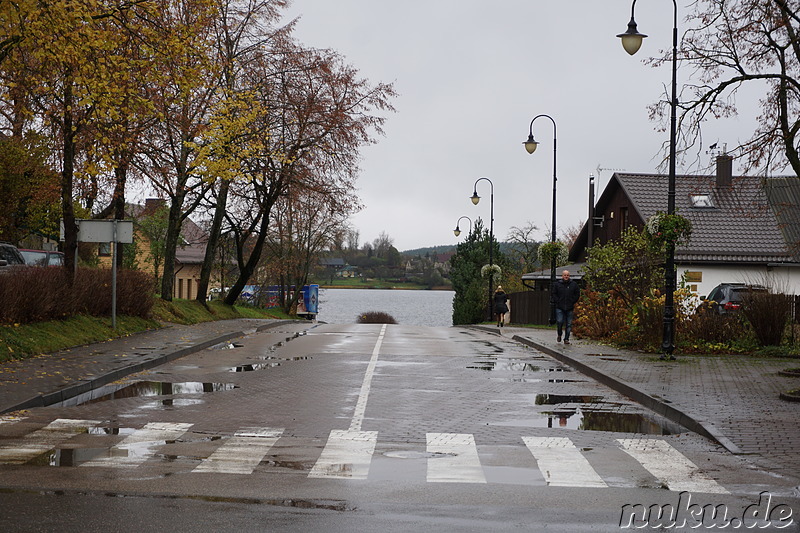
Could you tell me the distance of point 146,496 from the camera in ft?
22.6

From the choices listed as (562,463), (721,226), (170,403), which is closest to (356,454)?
(562,463)

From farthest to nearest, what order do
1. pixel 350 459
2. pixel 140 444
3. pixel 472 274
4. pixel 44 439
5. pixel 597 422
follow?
1. pixel 472 274
2. pixel 597 422
3. pixel 44 439
4. pixel 140 444
5. pixel 350 459

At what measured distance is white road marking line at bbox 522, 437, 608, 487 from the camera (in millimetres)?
7879

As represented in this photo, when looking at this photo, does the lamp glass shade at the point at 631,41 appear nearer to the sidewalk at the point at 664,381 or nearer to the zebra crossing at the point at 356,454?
the sidewalk at the point at 664,381

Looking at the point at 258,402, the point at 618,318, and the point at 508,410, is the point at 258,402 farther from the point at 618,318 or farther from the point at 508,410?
the point at 618,318

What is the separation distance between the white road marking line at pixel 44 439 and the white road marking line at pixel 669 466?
220 inches

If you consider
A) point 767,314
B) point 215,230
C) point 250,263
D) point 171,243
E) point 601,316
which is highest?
point 215,230

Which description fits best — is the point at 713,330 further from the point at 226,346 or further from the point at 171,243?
the point at 171,243

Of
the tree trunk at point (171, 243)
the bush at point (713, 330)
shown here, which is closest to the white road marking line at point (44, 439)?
the bush at point (713, 330)

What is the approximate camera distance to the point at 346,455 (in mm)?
8922

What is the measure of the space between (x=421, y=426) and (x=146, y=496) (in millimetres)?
4521

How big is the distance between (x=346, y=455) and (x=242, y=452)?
0.99 meters

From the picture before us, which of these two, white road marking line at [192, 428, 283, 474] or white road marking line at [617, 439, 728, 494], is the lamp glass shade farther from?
white road marking line at [192, 428, 283, 474]

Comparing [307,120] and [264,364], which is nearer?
[264,364]
